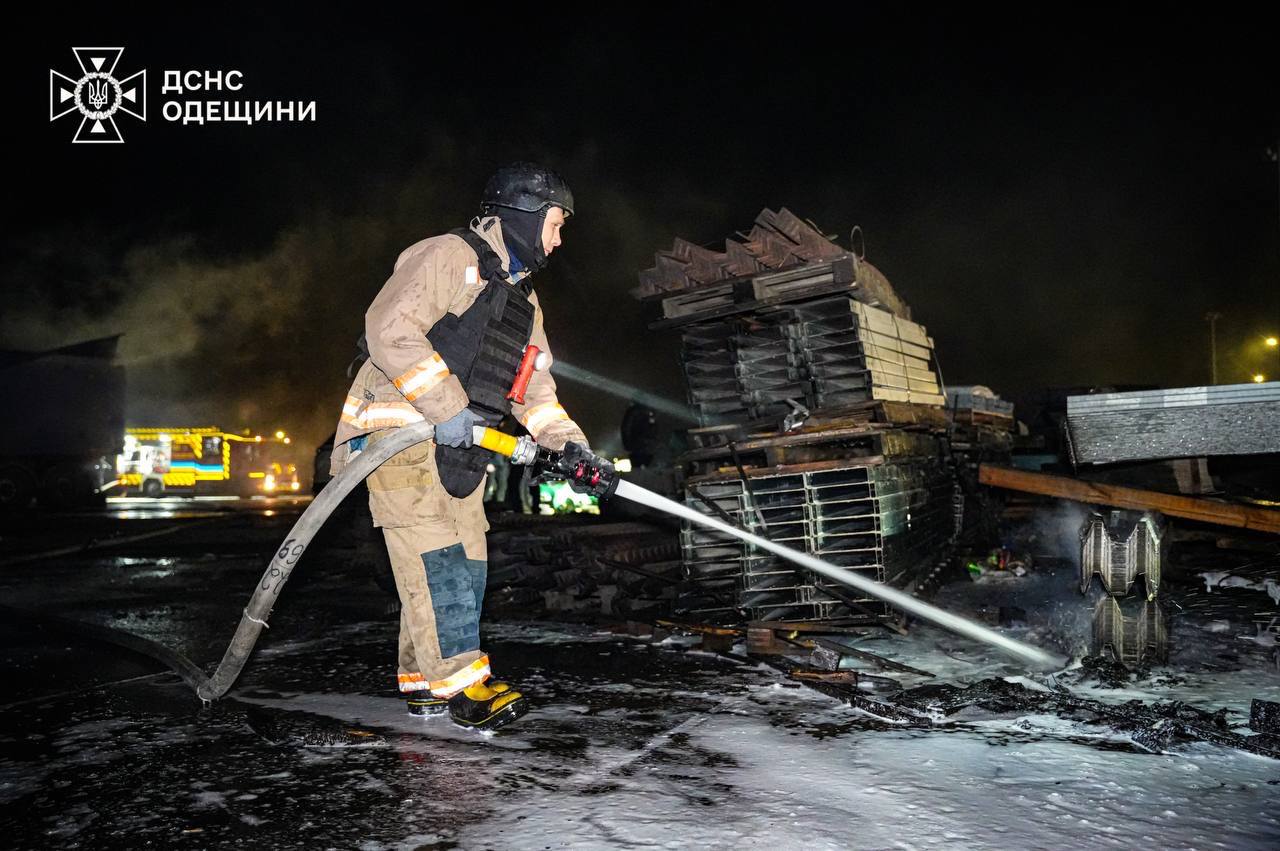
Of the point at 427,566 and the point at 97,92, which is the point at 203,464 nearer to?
the point at 97,92

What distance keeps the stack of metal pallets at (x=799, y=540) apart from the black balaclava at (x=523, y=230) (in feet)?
7.77

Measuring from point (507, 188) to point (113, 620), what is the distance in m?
4.73

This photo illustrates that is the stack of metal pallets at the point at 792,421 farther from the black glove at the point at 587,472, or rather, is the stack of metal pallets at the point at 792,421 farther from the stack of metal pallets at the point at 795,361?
the black glove at the point at 587,472

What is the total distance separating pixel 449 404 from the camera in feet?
10.8

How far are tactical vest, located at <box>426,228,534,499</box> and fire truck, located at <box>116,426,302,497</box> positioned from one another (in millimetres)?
27649

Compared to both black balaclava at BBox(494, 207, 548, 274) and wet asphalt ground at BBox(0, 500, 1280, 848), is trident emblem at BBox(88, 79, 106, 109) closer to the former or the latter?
wet asphalt ground at BBox(0, 500, 1280, 848)

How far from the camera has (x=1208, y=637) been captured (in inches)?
185

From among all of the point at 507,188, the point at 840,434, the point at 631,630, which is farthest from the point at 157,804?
the point at 840,434

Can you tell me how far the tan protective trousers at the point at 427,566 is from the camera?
11.3 ft

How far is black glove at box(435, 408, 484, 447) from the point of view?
3.32 meters

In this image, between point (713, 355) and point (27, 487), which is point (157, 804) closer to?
point (713, 355)

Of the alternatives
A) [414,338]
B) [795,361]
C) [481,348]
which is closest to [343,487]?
[414,338]

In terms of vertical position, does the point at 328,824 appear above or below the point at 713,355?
below

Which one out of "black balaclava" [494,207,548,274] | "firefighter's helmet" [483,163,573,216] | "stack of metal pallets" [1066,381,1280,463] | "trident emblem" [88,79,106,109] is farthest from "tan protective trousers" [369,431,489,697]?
"trident emblem" [88,79,106,109]
